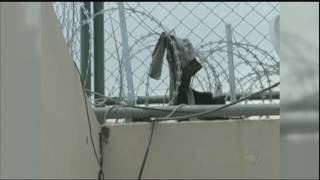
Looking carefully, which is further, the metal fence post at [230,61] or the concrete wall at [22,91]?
the metal fence post at [230,61]

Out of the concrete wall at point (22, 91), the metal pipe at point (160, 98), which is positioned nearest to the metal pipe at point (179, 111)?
the metal pipe at point (160, 98)

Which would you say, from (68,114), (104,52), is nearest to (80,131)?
(68,114)

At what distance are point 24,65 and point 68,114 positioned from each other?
1435mm

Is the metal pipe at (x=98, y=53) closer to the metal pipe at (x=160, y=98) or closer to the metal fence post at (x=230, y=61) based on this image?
the metal pipe at (x=160, y=98)

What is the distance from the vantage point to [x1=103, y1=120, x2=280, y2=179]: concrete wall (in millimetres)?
2680

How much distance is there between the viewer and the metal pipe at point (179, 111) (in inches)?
104

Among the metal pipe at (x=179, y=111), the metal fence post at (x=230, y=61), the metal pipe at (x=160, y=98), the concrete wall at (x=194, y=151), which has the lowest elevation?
the concrete wall at (x=194, y=151)

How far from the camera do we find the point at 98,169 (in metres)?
2.64

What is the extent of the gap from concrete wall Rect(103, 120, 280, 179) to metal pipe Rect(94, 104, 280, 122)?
0.15ft

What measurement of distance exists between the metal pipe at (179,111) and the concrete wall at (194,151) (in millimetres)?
46

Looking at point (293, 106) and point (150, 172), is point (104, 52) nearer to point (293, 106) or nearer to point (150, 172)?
point (150, 172)

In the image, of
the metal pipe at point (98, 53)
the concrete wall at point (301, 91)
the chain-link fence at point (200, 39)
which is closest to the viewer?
the concrete wall at point (301, 91)

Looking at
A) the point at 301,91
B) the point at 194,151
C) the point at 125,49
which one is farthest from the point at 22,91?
the point at 194,151

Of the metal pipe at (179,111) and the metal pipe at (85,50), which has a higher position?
the metal pipe at (85,50)
